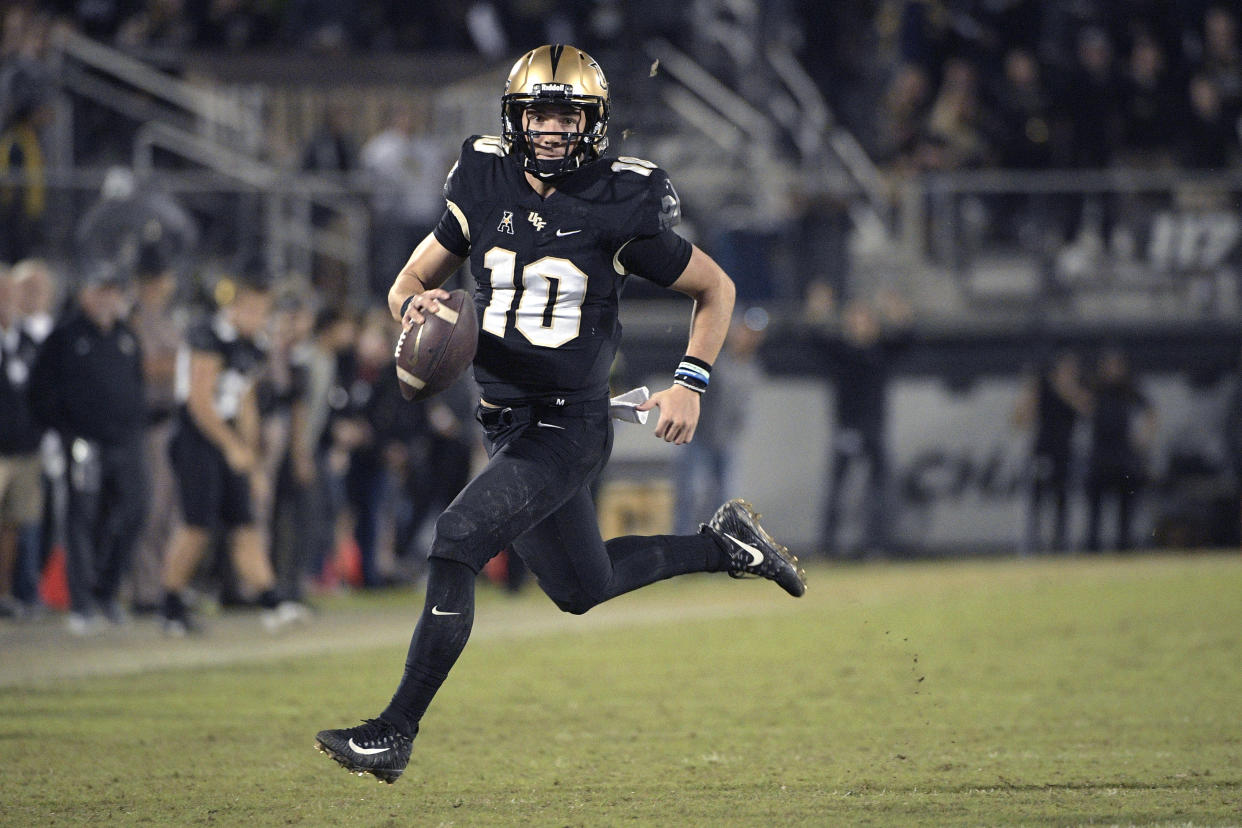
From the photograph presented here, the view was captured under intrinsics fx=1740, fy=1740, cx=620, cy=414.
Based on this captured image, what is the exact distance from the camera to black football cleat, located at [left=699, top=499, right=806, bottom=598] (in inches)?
250

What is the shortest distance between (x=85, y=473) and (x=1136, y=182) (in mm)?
9557

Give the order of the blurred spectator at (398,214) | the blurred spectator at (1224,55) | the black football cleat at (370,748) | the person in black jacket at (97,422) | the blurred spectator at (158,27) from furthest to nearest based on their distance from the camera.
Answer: the blurred spectator at (1224,55) < the blurred spectator at (158,27) < the blurred spectator at (398,214) < the person in black jacket at (97,422) < the black football cleat at (370,748)

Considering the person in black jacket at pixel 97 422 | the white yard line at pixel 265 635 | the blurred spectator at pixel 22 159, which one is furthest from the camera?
the blurred spectator at pixel 22 159

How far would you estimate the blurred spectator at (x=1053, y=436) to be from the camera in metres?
15.2

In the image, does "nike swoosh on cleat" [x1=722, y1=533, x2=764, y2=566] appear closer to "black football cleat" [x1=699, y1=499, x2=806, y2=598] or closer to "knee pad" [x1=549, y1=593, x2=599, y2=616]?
"black football cleat" [x1=699, y1=499, x2=806, y2=598]

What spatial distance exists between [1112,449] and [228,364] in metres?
8.23

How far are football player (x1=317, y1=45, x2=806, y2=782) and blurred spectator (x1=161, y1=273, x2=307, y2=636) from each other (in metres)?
4.66

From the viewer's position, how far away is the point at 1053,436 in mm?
15188

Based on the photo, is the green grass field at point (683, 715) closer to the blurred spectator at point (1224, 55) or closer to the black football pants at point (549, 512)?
the black football pants at point (549, 512)

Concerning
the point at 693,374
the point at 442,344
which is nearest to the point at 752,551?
the point at 693,374

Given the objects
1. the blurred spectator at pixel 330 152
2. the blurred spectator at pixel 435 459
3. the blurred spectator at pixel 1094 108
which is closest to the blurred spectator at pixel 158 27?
the blurred spectator at pixel 330 152

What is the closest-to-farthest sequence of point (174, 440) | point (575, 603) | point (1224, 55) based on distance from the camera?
point (575, 603), point (174, 440), point (1224, 55)

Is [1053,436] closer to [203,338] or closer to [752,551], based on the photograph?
[203,338]

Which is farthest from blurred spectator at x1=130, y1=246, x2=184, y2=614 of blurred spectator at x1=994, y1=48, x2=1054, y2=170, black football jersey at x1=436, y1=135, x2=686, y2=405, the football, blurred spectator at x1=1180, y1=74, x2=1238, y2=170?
blurred spectator at x1=1180, y1=74, x2=1238, y2=170
